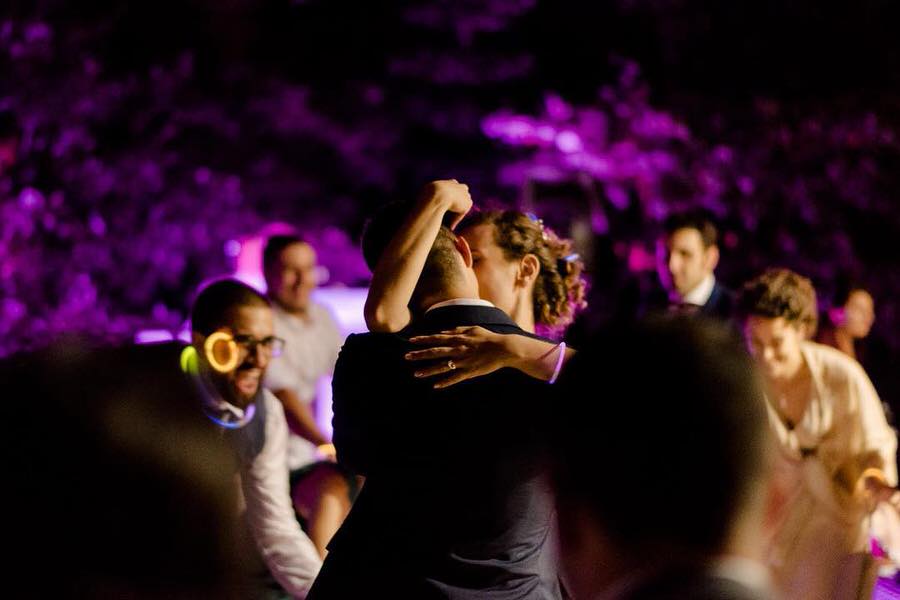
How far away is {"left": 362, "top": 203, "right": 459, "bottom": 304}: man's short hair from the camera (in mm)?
2232

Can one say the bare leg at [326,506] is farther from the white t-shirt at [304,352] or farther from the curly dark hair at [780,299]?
the curly dark hair at [780,299]

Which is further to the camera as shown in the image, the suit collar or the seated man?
the suit collar

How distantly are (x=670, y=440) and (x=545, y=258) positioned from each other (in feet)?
5.72

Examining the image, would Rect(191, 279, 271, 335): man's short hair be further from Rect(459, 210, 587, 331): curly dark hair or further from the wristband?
the wristband

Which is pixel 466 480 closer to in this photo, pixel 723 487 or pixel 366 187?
pixel 723 487

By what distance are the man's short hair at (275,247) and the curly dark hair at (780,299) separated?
2169mm

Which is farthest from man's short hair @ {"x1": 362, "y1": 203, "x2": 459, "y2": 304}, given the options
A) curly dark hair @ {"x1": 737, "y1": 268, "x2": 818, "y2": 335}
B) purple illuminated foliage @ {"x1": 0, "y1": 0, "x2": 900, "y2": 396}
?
purple illuminated foliage @ {"x1": 0, "y1": 0, "x2": 900, "y2": 396}

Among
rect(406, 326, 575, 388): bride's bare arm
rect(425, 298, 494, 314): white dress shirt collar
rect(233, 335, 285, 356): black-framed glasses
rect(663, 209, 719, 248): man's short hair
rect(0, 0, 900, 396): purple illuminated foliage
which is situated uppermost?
rect(0, 0, 900, 396): purple illuminated foliage

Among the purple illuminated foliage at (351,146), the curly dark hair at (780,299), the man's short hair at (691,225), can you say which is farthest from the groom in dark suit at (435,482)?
the purple illuminated foliage at (351,146)

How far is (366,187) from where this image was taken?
14125 mm

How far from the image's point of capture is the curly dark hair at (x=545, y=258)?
9.54 feet

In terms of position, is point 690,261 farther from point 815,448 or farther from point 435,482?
point 435,482

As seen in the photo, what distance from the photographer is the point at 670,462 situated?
1.26m

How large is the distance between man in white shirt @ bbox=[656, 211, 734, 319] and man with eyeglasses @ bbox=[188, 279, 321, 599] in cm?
223
